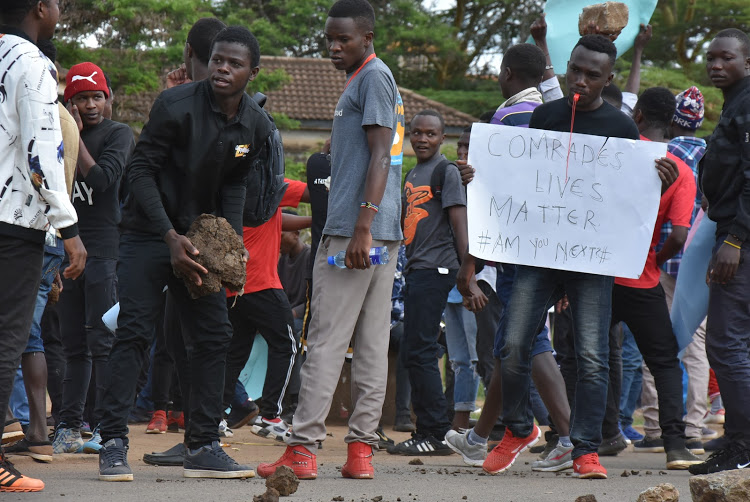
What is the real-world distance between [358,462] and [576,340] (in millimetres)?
1402

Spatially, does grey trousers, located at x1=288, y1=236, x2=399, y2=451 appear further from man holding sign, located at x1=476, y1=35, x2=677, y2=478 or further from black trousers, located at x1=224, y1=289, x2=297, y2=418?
black trousers, located at x1=224, y1=289, x2=297, y2=418

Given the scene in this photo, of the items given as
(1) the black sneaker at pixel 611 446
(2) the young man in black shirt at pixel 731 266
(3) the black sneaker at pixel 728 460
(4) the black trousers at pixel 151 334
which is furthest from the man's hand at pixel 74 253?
(1) the black sneaker at pixel 611 446

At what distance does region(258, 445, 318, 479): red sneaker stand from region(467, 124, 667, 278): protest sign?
4.96 feet

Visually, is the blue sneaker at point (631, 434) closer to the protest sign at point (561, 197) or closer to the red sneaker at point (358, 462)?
the protest sign at point (561, 197)

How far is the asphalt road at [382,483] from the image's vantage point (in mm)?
4703

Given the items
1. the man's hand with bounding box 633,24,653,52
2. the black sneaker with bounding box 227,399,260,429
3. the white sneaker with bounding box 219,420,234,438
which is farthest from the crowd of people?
the black sneaker with bounding box 227,399,260,429

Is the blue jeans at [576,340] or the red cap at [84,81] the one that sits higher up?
the red cap at [84,81]

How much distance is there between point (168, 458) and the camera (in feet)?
19.5

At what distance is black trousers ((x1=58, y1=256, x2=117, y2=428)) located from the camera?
650 cm

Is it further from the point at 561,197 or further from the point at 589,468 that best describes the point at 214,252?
the point at 589,468

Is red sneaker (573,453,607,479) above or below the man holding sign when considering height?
below

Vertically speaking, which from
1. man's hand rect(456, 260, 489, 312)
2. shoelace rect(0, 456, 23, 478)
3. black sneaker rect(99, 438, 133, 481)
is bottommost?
black sneaker rect(99, 438, 133, 481)

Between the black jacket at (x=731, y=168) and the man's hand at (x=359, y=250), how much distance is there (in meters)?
2.04

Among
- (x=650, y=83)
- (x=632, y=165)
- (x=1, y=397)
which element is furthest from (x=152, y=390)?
(x=650, y=83)
